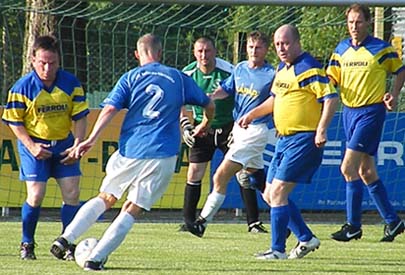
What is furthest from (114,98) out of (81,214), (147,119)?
(81,214)

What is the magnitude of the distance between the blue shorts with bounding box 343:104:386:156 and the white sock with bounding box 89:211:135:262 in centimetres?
339

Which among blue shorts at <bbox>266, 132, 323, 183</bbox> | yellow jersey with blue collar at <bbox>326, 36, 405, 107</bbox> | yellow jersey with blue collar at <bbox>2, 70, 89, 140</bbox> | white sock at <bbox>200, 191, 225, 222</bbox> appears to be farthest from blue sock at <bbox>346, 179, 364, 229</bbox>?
yellow jersey with blue collar at <bbox>2, 70, 89, 140</bbox>

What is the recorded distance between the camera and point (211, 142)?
14078mm

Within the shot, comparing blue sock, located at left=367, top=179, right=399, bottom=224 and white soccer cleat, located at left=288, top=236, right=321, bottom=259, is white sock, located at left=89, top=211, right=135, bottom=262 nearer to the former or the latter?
white soccer cleat, located at left=288, top=236, right=321, bottom=259

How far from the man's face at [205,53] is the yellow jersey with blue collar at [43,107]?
2917 millimetres

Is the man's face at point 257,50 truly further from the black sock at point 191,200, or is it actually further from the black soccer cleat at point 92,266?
the black soccer cleat at point 92,266

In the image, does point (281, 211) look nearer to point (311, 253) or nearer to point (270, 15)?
point (311, 253)

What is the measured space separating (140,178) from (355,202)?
11.1 ft

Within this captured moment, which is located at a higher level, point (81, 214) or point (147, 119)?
point (147, 119)

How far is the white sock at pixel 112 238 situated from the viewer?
9.84 metres

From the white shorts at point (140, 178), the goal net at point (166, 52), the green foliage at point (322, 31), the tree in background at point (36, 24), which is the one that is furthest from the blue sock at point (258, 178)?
the tree in background at point (36, 24)

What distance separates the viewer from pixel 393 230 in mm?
12953

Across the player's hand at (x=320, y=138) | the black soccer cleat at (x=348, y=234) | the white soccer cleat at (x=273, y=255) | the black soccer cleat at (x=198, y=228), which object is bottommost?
the black soccer cleat at (x=198, y=228)

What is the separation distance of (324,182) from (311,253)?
19.4ft
